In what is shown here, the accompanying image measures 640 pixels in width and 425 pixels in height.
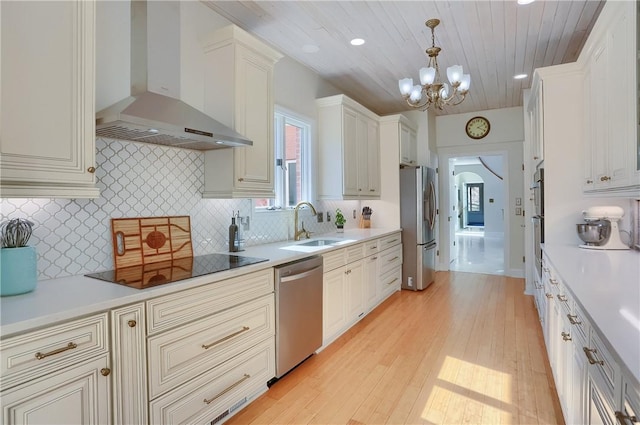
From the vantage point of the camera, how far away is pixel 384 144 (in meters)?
4.86

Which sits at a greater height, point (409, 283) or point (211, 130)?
point (211, 130)

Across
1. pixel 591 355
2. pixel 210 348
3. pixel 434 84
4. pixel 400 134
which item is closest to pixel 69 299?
pixel 210 348

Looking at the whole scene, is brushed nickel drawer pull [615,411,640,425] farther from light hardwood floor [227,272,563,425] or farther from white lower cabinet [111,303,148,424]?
white lower cabinet [111,303,148,424]

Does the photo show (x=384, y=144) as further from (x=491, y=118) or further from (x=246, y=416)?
(x=246, y=416)

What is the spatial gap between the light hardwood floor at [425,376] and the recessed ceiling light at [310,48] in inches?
109

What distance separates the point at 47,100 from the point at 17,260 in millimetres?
676

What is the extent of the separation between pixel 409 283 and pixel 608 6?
11.7 feet

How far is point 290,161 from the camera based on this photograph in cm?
375

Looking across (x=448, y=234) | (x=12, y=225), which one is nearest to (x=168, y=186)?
(x=12, y=225)

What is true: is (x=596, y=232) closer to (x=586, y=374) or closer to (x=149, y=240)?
(x=586, y=374)

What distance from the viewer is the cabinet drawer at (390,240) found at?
161 inches

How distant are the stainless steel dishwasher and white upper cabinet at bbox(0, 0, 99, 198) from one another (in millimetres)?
1283

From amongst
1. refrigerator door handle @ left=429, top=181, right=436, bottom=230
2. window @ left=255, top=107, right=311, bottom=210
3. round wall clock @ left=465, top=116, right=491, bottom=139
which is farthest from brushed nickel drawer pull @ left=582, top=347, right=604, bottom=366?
round wall clock @ left=465, top=116, right=491, bottom=139

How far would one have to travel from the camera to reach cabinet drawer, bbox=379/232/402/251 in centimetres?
409
